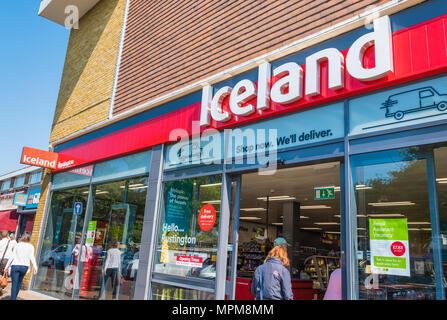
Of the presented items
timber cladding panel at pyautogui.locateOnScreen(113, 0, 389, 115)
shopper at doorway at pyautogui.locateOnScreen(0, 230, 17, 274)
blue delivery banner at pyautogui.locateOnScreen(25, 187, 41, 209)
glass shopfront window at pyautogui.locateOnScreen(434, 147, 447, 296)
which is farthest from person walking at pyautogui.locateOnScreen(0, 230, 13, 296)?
blue delivery banner at pyautogui.locateOnScreen(25, 187, 41, 209)

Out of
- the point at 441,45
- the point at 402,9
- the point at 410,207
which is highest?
the point at 402,9

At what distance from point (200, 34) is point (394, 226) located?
561cm

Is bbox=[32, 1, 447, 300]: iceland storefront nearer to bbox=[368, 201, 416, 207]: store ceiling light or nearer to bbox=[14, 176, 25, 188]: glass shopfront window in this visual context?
bbox=[368, 201, 416, 207]: store ceiling light

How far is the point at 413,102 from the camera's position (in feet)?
14.5

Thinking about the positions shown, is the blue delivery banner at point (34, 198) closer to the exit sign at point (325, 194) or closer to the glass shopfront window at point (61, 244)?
the glass shopfront window at point (61, 244)

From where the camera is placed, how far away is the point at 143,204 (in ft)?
26.9

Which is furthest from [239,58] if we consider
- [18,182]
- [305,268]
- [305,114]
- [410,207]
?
[18,182]

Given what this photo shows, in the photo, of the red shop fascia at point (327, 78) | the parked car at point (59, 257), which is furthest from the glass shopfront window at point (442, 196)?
the parked car at point (59, 257)

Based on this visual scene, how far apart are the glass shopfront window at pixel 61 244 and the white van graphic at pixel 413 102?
8337 millimetres

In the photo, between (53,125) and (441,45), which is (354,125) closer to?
(441,45)

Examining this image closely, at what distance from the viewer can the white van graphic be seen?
166 inches

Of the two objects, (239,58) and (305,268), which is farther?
(305,268)

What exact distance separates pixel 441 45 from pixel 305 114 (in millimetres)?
1983

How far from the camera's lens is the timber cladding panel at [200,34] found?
234 inches
